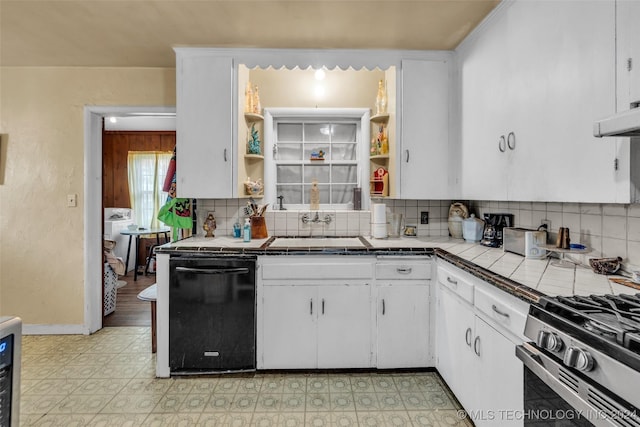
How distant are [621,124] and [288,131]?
2.49 meters

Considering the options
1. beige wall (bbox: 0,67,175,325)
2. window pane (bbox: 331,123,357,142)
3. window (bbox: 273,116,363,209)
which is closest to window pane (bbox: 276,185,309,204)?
window (bbox: 273,116,363,209)

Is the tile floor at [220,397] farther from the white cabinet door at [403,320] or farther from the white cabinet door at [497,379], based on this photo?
the white cabinet door at [497,379]

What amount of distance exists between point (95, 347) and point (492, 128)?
338cm

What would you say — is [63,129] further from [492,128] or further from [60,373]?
[492,128]

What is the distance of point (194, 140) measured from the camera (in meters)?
2.63

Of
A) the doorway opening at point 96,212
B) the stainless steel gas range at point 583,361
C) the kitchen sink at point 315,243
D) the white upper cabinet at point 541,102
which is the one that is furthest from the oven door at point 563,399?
the doorway opening at point 96,212

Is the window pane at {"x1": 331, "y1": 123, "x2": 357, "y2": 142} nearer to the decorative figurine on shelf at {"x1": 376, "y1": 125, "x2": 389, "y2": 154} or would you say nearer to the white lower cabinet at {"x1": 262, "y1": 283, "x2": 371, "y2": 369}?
the decorative figurine on shelf at {"x1": 376, "y1": 125, "x2": 389, "y2": 154}

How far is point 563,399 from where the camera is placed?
3.25ft

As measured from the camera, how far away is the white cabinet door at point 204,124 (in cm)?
262

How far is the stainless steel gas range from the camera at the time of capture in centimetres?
83

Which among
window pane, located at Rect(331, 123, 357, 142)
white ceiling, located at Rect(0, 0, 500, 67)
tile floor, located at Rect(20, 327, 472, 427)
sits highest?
white ceiling, located at Rect(0, 0, 500, 67)

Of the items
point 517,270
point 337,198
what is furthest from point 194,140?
point 517,270

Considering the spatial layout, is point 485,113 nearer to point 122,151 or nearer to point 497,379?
point 497,379

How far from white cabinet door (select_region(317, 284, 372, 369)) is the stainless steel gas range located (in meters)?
1.19
